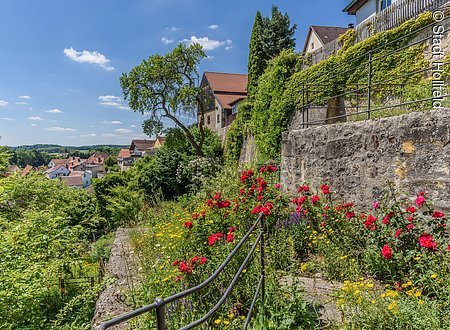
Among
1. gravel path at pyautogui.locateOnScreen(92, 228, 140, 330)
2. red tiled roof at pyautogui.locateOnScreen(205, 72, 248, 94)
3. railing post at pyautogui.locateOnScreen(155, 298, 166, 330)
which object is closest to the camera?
railing post at pyautogui.locateOnScreen(155, 298, 166, 330)

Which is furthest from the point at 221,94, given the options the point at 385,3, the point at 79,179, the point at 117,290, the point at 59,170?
the point at 59,170

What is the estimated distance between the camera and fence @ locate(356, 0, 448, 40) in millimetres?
8203

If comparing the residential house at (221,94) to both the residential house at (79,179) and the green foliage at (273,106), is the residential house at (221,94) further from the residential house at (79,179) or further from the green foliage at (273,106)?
the residential house at (79,179)

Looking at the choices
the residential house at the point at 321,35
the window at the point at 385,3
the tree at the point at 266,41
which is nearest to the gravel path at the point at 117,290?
the tree at the point at 266,41

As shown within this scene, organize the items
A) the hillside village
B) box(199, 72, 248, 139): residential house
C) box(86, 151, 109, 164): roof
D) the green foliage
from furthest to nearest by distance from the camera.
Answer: box(86, 151, 109, 164): roof, box(199, 72, 248, 139): residential house, the green foliage, the hillside village

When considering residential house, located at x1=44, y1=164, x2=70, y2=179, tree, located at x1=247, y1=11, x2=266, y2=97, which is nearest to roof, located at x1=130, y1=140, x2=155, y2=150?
residential house, located at x1=44, y1=164, x2=70, y2=179

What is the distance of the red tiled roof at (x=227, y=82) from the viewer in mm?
29220

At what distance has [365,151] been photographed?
4.25m

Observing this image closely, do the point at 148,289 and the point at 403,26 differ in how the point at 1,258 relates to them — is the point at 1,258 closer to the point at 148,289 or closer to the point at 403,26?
the point at 148,289

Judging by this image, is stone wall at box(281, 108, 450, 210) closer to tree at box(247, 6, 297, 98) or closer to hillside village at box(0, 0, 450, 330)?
hillside village at box(0, 0, 450, 330)

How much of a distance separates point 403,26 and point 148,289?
9104 millimetres

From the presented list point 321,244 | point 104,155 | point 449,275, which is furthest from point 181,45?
point 104,155

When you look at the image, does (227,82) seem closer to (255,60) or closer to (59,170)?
(255,60)

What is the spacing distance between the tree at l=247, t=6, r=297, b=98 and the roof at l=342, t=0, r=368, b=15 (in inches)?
149
